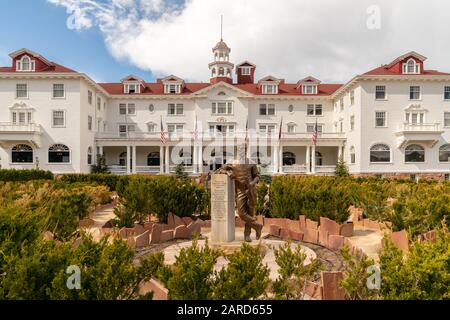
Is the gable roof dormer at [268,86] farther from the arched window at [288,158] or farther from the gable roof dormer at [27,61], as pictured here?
Answer: the gable roof dormer at [27,61]

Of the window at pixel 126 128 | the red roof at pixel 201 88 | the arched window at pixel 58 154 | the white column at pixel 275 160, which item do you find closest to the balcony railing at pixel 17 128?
the arched window at pixel 58 154

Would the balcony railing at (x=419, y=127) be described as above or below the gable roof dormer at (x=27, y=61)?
below

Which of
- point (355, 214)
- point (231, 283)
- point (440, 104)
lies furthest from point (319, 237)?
point (440, 104)

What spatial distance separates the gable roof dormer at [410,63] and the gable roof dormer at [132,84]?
104 feet

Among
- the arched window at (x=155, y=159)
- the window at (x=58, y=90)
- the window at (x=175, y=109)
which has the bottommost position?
the arched window at (x=155, y=159)

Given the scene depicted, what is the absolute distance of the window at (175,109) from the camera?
45.0m

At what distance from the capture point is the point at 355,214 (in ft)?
50.6

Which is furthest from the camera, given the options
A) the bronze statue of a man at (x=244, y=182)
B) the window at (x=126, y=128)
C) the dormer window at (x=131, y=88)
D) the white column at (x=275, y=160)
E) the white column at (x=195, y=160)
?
the dormer window at (x=131, y=88)

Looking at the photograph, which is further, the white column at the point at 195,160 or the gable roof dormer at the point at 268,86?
the gable roof dormer at the point at 268,86

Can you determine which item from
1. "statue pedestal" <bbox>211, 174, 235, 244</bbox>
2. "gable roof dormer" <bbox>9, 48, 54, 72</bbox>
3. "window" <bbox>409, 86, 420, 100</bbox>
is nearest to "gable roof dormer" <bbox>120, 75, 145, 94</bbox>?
"gable roof dormer" <bbox>9, 48, 54, 72</bbox>

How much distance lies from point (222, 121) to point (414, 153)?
2248 centimetres
